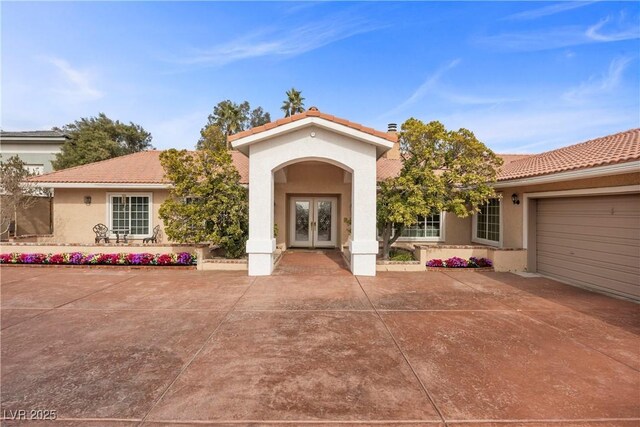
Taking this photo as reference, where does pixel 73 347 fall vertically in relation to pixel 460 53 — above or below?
below

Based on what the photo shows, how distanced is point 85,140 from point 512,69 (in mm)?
33057

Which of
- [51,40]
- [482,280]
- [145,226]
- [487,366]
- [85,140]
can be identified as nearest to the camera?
[487,366]

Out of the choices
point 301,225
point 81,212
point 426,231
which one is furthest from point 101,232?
point 426,231

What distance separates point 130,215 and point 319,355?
12905 millimetres

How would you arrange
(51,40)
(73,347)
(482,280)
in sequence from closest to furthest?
1. (73,347)
2. (482,280)
3. (51,40)

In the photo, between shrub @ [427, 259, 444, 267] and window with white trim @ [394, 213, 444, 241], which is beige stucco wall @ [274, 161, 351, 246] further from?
shrub @ [427, 259, 444, 267]

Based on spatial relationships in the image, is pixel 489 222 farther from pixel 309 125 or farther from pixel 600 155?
pixel 309 125

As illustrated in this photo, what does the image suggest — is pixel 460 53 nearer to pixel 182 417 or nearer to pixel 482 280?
pixel 482 280

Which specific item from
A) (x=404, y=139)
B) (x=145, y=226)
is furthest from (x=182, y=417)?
(x=145, y=226)

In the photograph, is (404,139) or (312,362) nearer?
(312,362)

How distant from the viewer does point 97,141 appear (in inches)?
1091

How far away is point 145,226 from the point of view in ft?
44.9

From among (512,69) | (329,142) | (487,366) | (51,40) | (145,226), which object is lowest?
(487,366)

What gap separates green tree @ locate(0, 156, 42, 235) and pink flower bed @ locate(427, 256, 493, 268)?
1809 cm
